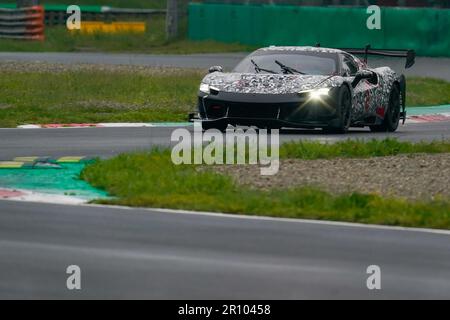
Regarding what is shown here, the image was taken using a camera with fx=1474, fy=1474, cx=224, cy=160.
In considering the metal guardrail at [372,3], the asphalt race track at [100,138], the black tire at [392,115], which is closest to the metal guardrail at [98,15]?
the metal guardrail at [372,3]

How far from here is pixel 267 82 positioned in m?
20.2

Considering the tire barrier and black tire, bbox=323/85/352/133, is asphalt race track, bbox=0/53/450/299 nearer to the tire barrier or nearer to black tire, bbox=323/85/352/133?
black tire, bbox=323/85/352/133

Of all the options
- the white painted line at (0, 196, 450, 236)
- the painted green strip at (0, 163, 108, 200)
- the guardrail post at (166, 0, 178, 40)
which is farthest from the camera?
the guardrail post at (166, 0, 178, 40)

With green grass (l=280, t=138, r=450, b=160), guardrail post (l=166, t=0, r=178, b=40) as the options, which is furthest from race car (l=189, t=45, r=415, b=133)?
guardrail post (l=166, t=0, r=178, b=40)

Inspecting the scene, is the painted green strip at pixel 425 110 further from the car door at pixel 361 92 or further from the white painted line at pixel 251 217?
the white painted line at pixel 251 217

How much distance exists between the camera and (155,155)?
16344mm

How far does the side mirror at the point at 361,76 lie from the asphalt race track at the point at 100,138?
787 mm

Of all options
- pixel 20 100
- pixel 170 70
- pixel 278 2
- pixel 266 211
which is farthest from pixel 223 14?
pixel 266 211

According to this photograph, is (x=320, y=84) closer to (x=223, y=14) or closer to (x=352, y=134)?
(x=352, y=134)

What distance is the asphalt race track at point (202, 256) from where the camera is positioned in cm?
915

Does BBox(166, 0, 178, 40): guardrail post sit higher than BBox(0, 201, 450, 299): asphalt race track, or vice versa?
BBox(166, 0, 178, 40): guardrail post

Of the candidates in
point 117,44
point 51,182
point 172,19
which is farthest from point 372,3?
point 51,182

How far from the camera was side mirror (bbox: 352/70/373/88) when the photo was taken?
841 inches

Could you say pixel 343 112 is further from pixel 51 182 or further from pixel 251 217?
pixel 251 217
